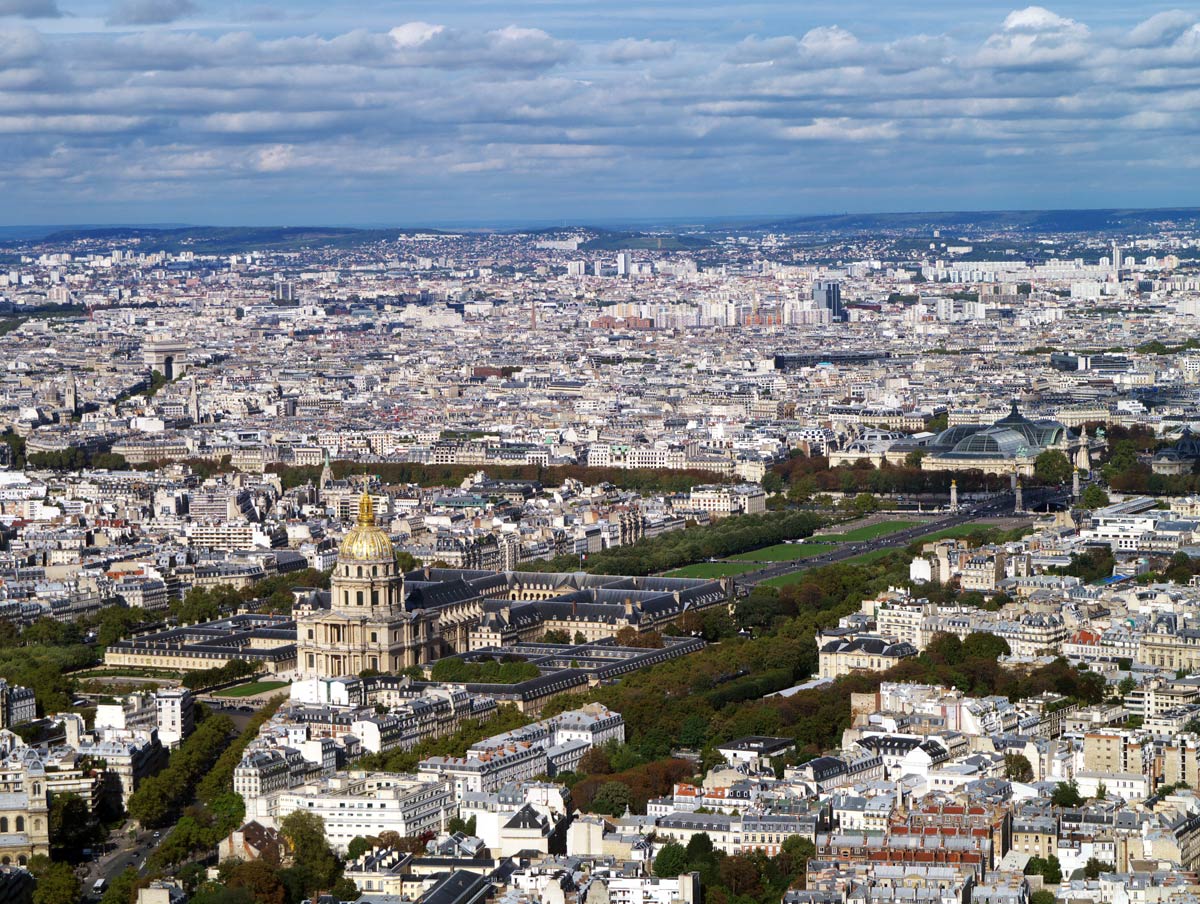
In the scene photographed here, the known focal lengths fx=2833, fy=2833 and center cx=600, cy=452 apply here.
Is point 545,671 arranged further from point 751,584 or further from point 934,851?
point 934,851

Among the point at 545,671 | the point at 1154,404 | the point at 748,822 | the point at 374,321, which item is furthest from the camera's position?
the point at 374,321

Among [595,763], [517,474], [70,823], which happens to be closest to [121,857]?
[70,823]

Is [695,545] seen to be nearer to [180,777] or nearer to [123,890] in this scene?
[180,777]

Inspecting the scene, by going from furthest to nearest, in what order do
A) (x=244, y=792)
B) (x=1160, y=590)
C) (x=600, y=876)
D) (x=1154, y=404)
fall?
(x=1154, y=404)
(x=1160, y=590)
(x=244, y=792)
(x=600, y=876)

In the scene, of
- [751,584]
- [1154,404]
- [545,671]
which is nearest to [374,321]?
[1154,404]

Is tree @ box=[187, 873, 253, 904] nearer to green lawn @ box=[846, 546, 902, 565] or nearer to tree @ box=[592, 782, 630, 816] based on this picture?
tree @ box=[592, 782, 630, 816]

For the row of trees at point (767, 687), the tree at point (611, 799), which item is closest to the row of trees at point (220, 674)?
the row of trees at point (767, 687)

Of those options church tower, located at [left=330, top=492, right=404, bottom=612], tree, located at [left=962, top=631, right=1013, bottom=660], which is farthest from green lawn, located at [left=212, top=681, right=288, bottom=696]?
tree, located at [left=962, top=631, right=1013, bottom=660]
